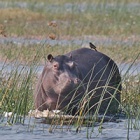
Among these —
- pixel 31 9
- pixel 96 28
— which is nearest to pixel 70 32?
pixel 96 28

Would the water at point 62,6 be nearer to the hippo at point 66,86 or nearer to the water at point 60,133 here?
the hippo at point 66,86

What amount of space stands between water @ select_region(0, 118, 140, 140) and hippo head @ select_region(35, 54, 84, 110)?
36 centimetres

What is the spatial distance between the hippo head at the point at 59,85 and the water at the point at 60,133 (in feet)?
1.17

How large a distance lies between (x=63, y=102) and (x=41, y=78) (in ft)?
1.58

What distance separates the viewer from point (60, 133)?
8461 millimetres

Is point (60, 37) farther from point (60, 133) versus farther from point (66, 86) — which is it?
point (60, 133)

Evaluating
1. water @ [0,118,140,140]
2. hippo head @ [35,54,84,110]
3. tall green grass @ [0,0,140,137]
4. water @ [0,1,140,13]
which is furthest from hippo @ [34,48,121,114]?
water @ [0,1,140,13]

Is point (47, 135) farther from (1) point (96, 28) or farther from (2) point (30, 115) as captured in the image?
(1) point (96, 28)

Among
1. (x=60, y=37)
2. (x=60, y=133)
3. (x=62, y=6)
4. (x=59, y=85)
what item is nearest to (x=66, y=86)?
(x=59, y=85)

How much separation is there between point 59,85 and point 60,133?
0.70 metres

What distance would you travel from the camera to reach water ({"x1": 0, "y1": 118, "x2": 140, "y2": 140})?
8312 mm

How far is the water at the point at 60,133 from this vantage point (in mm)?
8312

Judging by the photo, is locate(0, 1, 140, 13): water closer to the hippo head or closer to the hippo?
the hippo

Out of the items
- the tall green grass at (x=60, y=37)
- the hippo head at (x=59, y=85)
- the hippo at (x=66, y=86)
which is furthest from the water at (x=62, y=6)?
the hippo head at (x=59, y=85)
